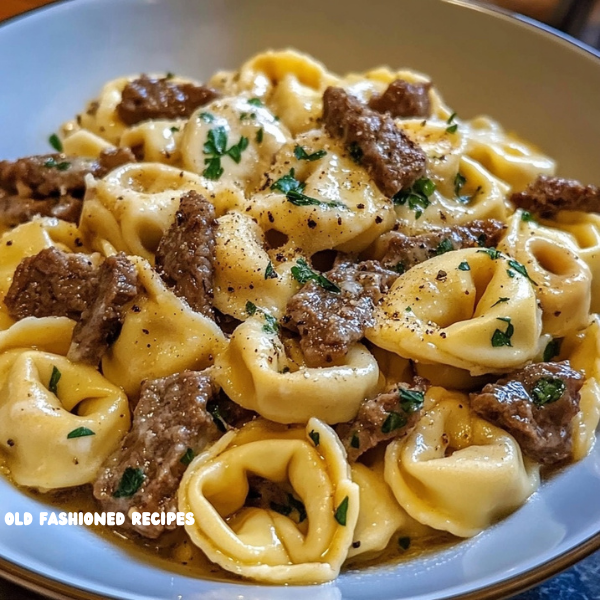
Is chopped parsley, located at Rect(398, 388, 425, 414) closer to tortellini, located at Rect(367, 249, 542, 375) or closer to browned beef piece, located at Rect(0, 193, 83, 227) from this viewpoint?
tortellini, located at Rect(367, 249, 542, 375)

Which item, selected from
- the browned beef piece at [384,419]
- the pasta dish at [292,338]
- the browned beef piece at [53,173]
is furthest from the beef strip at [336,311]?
the browned beef piece at [53,173]

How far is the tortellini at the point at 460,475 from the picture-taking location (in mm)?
2611

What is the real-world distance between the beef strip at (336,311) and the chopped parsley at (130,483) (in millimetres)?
813

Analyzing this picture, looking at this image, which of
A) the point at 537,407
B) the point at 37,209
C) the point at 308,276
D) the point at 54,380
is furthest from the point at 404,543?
the point at 37,209

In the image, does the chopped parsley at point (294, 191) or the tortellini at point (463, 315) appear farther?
the chopped parsley at point (294, 191)

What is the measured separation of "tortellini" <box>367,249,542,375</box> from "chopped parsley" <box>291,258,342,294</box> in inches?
9.3

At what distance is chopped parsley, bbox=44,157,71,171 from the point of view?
3.76m

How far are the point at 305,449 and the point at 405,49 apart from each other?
3.49 meters

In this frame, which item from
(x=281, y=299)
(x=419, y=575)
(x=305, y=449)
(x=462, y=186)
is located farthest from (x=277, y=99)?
(x=419, y=575)

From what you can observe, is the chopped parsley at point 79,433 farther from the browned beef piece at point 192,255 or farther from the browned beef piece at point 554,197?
the browned beef piece at point 554,197

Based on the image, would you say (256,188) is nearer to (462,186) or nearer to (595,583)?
(462,186)

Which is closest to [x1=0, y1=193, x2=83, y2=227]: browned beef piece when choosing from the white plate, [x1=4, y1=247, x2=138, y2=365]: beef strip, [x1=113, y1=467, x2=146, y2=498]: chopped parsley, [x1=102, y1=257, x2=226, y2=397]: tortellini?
[x1=4, y1=247, x2=138, y2=365]: beef strip

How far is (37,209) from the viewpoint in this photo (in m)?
3.68

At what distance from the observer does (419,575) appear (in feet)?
7.96
